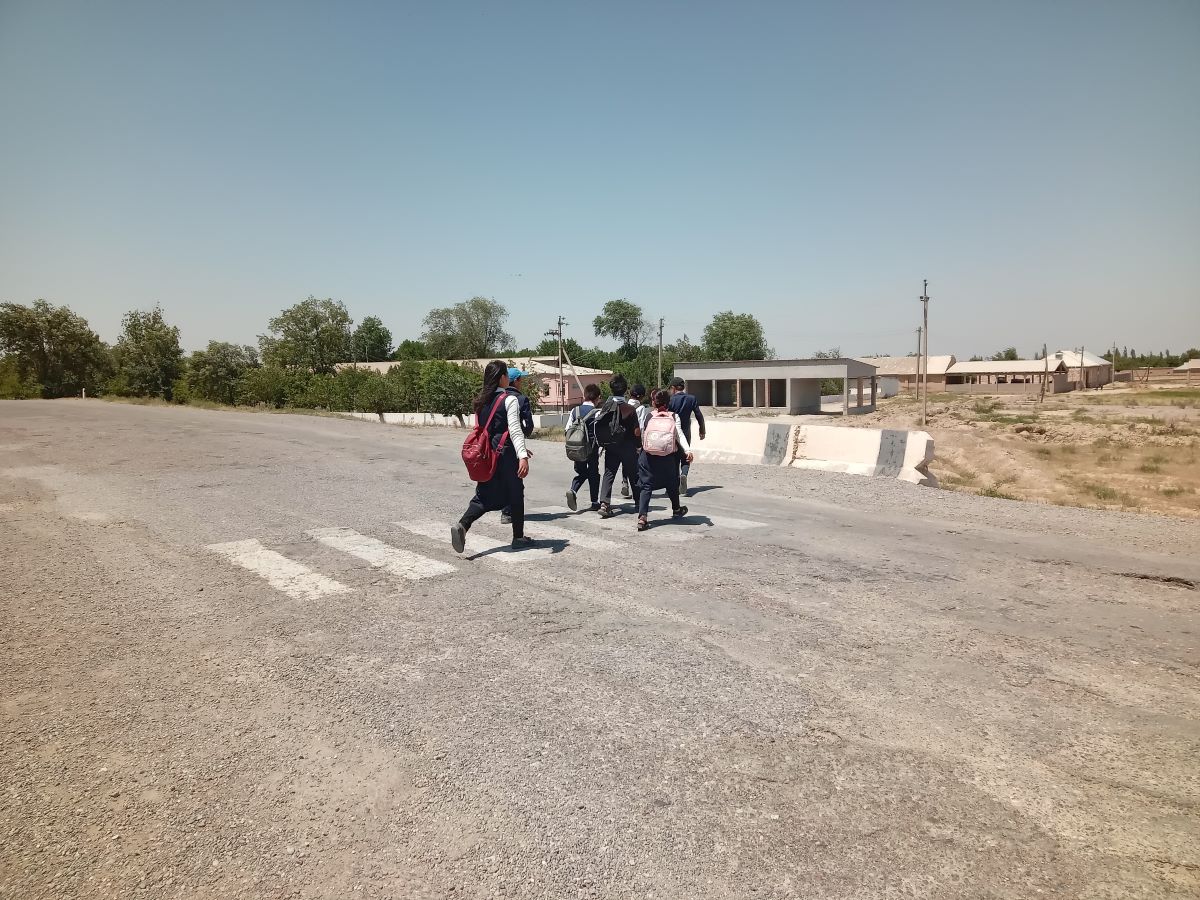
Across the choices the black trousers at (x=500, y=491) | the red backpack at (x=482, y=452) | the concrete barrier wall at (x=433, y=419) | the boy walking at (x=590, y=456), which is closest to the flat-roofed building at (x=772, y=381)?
the concrete barrier wall at (x=433, y=419)

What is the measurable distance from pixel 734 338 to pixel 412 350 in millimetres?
52007

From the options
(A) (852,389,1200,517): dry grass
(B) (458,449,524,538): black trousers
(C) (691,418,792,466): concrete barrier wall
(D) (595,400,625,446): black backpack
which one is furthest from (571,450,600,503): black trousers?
(A) (852,389,1200,517): dry grass

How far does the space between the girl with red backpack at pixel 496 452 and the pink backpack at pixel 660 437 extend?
1974 millimetres

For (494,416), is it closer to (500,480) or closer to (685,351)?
(500,480)

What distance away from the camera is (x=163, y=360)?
58.0m

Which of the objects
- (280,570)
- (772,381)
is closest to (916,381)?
(772,381)

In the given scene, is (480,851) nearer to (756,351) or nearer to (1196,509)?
(1196,509)

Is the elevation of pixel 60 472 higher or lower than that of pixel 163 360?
lower

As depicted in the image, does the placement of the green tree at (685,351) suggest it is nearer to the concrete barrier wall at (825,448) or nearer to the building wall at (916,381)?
the building wall at (916,381)

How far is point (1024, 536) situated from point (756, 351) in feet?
336

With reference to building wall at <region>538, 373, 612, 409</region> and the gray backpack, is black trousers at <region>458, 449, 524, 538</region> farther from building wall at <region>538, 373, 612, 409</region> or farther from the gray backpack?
building wall at <region>538, 373, 612, 409</region>

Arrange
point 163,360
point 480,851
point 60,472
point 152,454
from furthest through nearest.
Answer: point 163,360, point 152,454, point 60,472, point 480,851

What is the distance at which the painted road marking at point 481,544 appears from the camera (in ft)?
23.6

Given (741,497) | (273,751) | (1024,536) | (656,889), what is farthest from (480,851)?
(741,497)
